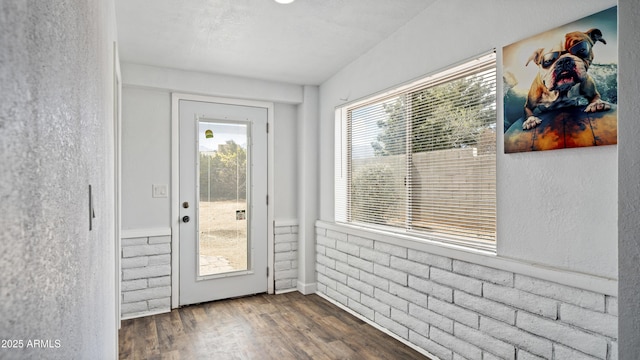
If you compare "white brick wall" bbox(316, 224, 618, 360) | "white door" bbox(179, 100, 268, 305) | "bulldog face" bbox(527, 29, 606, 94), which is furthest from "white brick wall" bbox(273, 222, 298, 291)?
"bulldog face" bbox(527, 29, 606, 94)

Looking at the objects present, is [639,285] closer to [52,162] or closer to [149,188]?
[52,162]

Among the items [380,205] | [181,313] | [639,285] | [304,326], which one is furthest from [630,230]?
[181,313]

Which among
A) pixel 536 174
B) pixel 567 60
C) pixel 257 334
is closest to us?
pixel 567 60

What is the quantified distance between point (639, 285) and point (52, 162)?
110 cm

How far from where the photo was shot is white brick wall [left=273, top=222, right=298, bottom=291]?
4.08 m

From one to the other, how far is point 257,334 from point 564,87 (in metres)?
2.68

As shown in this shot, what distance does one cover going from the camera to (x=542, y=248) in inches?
72.9

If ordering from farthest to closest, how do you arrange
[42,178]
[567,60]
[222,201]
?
1. [222,201]
2. [567,60]
3. [42,178]

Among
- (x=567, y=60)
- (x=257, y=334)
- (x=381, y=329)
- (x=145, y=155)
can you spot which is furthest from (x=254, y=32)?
(x=381, y=329)

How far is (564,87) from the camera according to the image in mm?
1749

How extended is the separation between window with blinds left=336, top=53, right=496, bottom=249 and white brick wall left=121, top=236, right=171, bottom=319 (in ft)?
5.97

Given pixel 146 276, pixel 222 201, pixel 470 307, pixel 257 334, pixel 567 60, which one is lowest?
pixel 257 334

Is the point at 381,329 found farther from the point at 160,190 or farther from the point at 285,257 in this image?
the point at 160,190

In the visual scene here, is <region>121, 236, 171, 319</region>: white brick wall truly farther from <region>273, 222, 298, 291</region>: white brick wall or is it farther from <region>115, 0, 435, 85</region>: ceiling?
<region>115, 0, 435, 85</region>: ceiling
